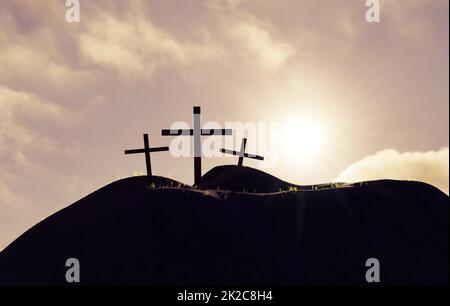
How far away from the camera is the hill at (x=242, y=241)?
835 inches

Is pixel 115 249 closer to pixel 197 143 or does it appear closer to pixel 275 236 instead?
pixel 275 236

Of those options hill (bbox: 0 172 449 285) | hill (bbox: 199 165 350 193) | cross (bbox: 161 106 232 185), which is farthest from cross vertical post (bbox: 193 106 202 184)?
hill (bbox: 0 172 449 285)

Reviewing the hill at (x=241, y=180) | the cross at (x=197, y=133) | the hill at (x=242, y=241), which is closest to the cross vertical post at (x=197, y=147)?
the cross at (x=197, y=133)

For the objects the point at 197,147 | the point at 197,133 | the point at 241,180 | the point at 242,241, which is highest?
the point at 197,133

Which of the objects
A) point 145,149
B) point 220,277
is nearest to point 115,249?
point 220,277

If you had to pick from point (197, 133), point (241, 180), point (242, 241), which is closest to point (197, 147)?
point (197, 133)

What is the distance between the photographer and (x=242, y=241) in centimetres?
2248

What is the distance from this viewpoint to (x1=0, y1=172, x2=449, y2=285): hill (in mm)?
21219

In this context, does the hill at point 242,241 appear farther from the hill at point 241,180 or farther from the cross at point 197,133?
the hill at point 241,180

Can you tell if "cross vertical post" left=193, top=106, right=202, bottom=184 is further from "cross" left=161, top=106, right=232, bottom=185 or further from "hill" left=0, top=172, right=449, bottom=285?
"hill" left=0, top=172, right=449, bottom=285

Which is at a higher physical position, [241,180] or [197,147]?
[197,147]

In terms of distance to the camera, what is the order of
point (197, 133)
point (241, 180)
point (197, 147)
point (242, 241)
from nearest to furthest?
point (242, 241), point (197, 133), point (197, 147), point (241, 180)

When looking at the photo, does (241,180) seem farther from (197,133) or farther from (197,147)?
(197,133)
